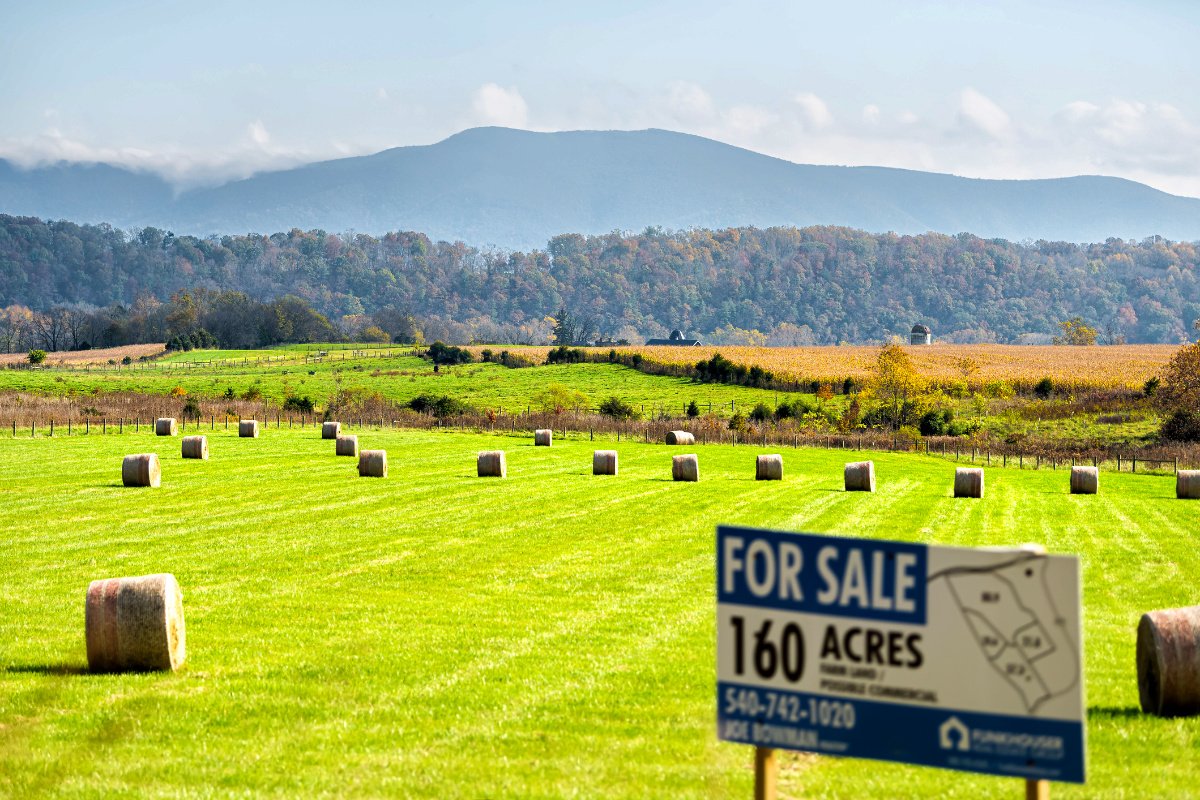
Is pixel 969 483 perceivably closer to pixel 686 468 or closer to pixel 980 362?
pixel 686 468

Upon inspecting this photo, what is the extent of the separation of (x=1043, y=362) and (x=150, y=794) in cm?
12451

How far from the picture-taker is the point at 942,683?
786 cm

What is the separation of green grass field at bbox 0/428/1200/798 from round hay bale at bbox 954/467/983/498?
57.5 inches

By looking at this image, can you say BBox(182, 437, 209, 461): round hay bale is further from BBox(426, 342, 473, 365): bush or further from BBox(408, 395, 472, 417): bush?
BBox(426, 342, 473, 365): bush

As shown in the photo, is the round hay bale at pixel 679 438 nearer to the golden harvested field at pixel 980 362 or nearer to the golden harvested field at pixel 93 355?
the golden harvested field at pixel 980 362

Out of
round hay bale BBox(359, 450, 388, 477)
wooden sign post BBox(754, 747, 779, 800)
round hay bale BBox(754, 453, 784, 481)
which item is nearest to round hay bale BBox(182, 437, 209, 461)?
round hay bale BBox(359, 450, 388, 477)

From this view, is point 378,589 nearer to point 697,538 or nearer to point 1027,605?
point 697,538

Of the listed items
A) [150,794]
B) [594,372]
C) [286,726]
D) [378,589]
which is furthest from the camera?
[594,372]

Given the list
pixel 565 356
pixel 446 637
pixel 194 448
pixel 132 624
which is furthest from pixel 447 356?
pixel 132 624

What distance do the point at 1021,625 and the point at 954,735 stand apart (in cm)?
76

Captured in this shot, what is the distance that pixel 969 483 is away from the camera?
42844mm

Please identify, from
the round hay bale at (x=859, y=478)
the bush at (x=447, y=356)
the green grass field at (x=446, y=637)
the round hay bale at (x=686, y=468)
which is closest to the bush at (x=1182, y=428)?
the green grass field at (x=446, y=637)

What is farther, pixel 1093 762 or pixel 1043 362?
pixel 1043 362

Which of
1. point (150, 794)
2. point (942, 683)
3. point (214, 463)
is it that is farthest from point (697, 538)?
point (214, 463)
